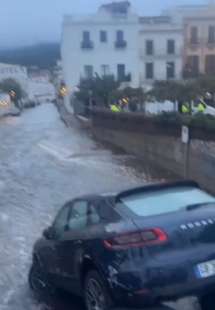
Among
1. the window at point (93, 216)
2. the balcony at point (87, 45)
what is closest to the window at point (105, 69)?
the balcony at point (87, 45)

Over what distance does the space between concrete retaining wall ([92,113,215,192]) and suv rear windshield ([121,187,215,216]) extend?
1506cm

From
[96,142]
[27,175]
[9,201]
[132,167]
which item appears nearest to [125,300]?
[9,201]

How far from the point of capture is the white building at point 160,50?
59.1 m

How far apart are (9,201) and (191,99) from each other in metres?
Result: 18.3

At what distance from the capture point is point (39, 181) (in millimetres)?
23875

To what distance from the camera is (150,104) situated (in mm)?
46469

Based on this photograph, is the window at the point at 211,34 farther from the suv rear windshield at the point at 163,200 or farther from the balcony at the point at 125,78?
the suv rear windshield at the point at 163,200

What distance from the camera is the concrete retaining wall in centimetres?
2358

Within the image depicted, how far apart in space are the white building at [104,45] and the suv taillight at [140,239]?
2070 inches

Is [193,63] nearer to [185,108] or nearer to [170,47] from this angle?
[170,47]

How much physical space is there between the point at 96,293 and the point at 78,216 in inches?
40.3

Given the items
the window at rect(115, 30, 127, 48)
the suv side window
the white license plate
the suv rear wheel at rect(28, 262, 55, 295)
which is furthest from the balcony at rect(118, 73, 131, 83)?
the white license plate

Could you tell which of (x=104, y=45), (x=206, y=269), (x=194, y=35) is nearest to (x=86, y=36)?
(x=104, y=45)

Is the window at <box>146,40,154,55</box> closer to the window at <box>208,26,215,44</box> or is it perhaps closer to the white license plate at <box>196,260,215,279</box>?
the window at <box>208,26,215,44</box>
